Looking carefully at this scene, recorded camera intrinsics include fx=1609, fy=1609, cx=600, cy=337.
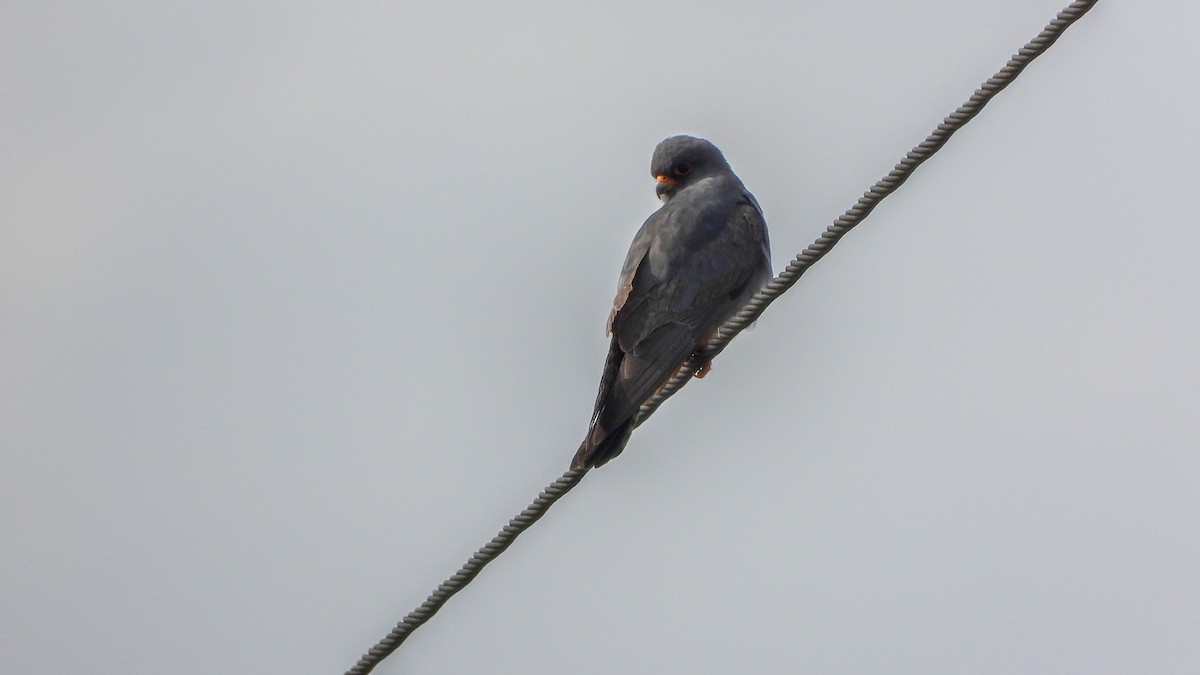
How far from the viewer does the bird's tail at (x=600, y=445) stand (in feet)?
25.0

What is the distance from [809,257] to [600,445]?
1.82 metres

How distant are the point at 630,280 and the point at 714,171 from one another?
1.66 metres

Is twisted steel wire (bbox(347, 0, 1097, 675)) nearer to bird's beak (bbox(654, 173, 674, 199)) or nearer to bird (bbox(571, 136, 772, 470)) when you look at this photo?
bird (bbox(571, 136, 772, 470))

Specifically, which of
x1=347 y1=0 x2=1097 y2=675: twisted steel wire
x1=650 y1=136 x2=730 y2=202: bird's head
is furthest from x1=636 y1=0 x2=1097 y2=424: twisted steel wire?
x1=650 y1=136 x2=730 y2=202: bird's head

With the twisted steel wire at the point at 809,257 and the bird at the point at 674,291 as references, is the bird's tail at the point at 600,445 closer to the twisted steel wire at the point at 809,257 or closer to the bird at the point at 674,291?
the bird at the point at 674,291

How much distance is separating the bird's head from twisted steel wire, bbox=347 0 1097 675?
3.82 metres

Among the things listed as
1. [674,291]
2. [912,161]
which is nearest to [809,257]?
[912,161]

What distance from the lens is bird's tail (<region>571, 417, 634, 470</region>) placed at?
7.61 metres

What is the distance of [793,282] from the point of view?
20.8 feet

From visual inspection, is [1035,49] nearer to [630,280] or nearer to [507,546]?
[507,546]

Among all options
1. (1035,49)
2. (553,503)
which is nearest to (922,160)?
(1035,49)

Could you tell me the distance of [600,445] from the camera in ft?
25.1

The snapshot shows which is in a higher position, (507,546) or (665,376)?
(507,546)

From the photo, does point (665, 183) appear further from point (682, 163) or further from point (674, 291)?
point (674, 291)
